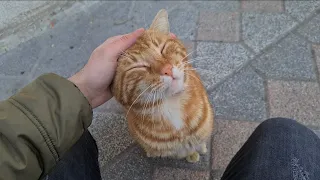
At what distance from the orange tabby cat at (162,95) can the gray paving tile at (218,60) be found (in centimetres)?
60

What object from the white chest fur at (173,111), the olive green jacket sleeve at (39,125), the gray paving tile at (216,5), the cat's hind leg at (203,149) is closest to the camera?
the olive green jacket sleeve at (39,125)

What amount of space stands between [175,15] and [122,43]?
130cm

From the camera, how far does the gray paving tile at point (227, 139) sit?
85.3 inches

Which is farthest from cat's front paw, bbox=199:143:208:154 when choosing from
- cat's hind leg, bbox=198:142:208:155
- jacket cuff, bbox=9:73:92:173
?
jacket cuff, bbox=9:73:92:173

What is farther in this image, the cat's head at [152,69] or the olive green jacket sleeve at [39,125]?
the cat's head at [152,69]

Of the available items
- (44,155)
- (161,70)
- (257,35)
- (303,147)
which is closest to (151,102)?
(161,70)

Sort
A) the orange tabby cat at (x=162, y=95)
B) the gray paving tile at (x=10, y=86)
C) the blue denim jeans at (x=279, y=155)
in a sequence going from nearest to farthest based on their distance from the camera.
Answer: the blue denim jeans at (x=279, y=155)
the orange tabby cat at (x=162, y=95)
the gray paving tile at (x=10, y=86)

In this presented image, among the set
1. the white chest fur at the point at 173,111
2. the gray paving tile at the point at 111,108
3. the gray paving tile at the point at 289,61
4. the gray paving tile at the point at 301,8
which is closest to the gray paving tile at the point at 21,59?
the gray paving tile at the point at 111,108

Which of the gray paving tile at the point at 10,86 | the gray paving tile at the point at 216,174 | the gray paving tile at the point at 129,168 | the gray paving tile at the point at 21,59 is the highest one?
the gray paving tile at the point at 21,59

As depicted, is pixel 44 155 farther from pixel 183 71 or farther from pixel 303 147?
pixel 303 147

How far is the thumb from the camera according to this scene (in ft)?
5.78

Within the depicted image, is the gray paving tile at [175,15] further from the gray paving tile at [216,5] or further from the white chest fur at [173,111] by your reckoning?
the white chest fur at [173,111]

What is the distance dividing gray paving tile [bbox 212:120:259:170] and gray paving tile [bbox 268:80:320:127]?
22 cm

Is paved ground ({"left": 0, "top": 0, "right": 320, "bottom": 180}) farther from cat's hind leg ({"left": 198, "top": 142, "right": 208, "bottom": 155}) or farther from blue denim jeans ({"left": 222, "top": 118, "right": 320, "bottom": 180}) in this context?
blue denim jeans ({"left": 222, "top": 118, "right": 320, "bottom": 180})
